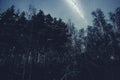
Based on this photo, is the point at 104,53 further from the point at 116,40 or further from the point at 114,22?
the point at 114,22

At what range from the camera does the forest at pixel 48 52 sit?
33.7 m

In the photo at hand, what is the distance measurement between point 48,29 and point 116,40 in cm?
1632

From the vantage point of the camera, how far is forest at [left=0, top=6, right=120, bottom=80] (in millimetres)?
33688

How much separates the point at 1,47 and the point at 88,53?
19.0m

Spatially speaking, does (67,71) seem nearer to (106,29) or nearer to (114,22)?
(106,29)

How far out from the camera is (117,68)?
35.6 metres

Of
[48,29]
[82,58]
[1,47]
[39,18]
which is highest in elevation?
[39,18]

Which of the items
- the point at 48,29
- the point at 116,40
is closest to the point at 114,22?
the point at 116,40

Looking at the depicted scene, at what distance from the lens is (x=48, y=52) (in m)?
36.5

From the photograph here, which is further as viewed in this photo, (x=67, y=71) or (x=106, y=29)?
(x=106, y=29)

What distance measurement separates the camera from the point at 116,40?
3981 centimetres

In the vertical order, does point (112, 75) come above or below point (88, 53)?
below

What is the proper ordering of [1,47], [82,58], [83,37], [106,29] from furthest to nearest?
[83,37] < [106,29] < [82,58] < [1,47]

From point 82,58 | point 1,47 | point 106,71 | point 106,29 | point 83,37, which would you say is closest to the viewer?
point 1,47
